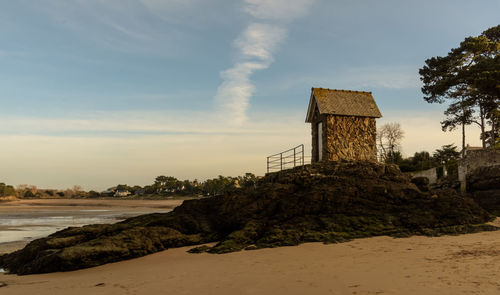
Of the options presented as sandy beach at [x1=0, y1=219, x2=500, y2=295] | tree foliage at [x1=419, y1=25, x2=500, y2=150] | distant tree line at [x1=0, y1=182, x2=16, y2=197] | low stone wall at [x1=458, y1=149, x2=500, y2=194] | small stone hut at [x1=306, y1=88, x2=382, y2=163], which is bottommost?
distant tree line at [x1=0, y1=182, x2=16, y2=197]

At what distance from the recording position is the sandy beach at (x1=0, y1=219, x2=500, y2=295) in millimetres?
5977

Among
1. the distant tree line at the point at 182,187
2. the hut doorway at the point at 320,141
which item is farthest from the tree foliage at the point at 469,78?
the distant tree line at the point at 182,187

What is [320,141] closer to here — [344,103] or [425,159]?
[344,103]

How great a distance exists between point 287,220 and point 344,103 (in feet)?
29.4

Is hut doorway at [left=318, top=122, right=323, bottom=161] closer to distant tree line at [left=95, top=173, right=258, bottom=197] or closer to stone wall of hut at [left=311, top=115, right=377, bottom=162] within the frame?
stone wall of hut at [left=311, top=115, right=377, bottom=162]

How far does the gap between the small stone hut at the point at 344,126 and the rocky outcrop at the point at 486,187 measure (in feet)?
21.7

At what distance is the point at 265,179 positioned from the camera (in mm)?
17297

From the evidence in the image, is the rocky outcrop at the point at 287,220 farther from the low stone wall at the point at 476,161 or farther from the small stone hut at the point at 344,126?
the low stone wall at the point at 476,161

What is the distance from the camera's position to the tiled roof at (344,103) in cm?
1741

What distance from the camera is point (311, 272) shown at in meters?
7.09

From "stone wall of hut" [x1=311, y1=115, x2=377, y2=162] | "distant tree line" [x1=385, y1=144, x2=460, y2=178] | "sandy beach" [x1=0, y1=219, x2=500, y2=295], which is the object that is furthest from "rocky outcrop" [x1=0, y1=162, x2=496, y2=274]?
"distant tree line" [x1=385, y1=144, x2=460, y2=178]

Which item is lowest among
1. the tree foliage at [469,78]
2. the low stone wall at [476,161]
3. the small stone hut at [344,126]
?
the low stone wall at [476,161]

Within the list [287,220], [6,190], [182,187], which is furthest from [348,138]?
[6,190]

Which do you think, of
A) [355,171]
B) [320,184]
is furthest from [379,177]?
[320,184]
